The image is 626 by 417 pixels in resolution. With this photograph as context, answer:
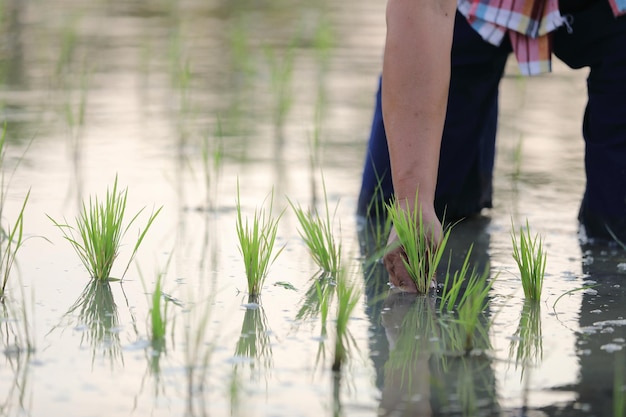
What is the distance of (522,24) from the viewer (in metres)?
2.81

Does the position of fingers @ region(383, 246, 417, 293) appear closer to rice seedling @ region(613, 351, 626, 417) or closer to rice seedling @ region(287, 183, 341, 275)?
rice seedling @ region(287, 183, 341, 275)

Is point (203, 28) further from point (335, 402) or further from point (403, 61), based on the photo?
point (335, 402)

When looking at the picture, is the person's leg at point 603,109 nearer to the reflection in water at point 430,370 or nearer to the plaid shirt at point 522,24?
the plaid shirt at point 522,24

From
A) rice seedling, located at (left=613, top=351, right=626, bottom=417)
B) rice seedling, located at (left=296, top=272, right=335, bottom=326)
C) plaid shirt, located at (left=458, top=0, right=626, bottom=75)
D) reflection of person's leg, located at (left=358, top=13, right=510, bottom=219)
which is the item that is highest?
plaid shirt, located at (left=458, top=0, right=626, bottom=75)

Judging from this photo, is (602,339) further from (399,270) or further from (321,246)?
(321,246)

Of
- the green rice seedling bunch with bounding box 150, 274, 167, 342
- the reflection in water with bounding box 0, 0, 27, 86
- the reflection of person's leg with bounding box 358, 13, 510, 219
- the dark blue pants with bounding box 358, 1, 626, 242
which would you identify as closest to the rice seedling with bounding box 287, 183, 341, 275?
the dark blue pants with bounding box 358, 1, 626, 242

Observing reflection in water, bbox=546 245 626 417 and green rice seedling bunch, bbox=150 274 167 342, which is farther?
green rice seedling bunch, bbox=150 274 167 342

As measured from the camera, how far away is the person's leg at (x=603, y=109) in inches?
110

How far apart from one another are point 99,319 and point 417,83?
806mm

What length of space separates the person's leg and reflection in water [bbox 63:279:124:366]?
126 cm

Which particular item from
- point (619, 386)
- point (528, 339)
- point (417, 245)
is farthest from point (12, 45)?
point (619, 386)

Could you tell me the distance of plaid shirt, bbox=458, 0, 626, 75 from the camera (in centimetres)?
280

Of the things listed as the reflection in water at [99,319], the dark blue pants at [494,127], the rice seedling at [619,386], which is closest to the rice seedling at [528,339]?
the rice seedling at [619,386]

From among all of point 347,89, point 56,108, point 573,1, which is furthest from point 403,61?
point 347,89
